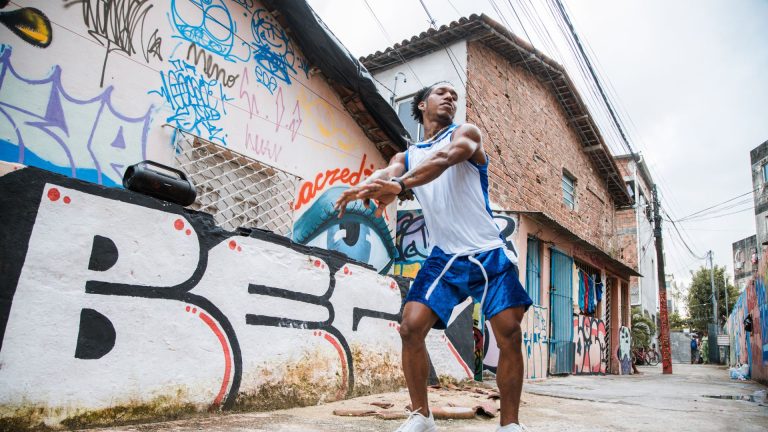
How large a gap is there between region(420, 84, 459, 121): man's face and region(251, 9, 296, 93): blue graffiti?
3579 mm

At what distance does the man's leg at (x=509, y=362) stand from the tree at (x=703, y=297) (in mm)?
41354

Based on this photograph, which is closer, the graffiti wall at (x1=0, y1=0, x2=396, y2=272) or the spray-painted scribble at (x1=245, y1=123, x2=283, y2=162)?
the graffiti wall at (x1=0, y1=0, x2=396, y2=272)

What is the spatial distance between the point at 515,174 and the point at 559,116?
12.7ft

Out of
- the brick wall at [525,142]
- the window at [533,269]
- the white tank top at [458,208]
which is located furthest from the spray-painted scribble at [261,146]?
the window at [533,269]

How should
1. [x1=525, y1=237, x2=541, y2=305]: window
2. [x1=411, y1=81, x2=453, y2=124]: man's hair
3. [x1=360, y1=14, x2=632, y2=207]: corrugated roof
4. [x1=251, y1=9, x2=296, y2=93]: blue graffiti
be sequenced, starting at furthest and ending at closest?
[x1=360, y1=14, x2=632, y2=207]: corrugated roof → [x1=525, y1=237, x2=541, y2=305]: window → [x1=251, y1=9, x2=296, y2=93]: blue graffiti → [x1=411, y1=81, x2=453, y2=124]: man's hair

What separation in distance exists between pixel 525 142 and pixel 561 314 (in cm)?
409

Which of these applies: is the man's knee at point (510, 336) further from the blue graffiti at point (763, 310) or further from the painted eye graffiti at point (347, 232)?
the blue graffiti at point (763, 310)

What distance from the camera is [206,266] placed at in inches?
126

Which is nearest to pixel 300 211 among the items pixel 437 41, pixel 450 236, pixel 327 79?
pixel 327 79

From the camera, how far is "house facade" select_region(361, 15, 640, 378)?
946 cm

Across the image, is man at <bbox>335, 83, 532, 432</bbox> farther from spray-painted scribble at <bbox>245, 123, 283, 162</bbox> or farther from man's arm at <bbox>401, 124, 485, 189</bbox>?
spray-painted scribble at <bbox>245, 123, 283, 162</bbox>

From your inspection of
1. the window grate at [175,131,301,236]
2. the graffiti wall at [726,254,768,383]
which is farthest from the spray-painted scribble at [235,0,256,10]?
the graffiti wall at [726,254,768,383]

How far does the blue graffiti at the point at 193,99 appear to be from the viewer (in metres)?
4.88

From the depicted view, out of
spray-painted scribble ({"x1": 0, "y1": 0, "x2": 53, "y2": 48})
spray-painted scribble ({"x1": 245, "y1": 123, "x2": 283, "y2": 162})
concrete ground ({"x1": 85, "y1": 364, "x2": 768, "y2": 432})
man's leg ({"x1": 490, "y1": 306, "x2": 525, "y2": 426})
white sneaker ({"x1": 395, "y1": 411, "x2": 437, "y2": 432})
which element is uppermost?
spray-painted scribble ({"x1": 0, "y1": 0, "x2": 53, "y2": 48})
